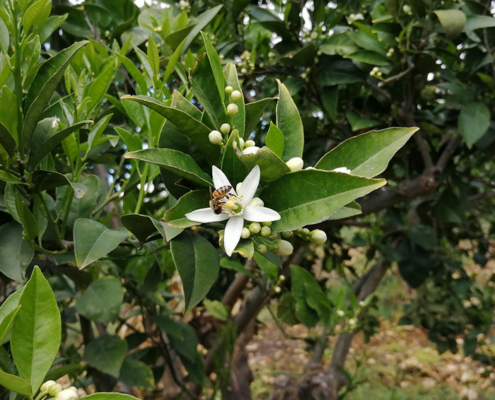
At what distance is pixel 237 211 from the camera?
0.44 meters

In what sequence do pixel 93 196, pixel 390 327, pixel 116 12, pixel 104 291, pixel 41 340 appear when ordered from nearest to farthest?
pixel 41 340 < pixel 93 196 < pixel 104 291 < pixel 116 12 < pixel 390 327

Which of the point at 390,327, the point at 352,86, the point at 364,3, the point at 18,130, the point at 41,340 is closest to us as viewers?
the point at 41,340

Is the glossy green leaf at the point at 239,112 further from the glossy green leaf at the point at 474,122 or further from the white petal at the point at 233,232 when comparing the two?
the glossy green leaf at the point at 474,122

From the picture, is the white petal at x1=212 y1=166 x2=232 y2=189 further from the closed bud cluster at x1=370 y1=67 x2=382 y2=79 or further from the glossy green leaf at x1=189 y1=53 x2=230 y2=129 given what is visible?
the closed bud cluster at x1=370 y1=67 x2=382 y2=79

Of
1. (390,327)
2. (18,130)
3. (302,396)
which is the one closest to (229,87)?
(18,130)

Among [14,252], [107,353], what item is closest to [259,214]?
[14,252]

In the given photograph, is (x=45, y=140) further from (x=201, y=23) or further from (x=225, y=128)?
(x=201, y=23)

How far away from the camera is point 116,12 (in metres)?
1.07

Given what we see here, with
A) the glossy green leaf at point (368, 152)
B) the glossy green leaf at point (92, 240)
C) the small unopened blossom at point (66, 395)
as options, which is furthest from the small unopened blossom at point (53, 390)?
the glossy green leaf at point (368, 152)

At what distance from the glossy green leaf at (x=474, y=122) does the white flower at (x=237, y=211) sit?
0.71 m

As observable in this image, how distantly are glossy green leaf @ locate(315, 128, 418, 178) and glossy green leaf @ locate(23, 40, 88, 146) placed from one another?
319mm

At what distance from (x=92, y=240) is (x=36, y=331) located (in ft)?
0.46

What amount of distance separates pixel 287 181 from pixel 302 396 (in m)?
1.18

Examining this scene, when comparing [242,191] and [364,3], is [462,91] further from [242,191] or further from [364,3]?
[242,191]
